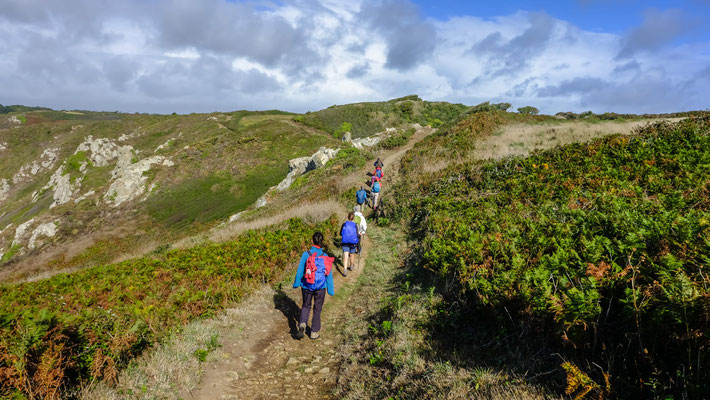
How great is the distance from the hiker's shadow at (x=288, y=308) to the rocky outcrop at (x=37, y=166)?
3337 inches

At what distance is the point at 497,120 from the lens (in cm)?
2827

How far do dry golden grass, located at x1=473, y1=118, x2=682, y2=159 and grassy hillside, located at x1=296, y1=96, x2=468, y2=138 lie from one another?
31.9 metres

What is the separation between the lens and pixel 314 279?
6.88m

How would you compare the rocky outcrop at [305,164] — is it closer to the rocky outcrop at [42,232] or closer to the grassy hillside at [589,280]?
the rocky outcrop at [42,232]

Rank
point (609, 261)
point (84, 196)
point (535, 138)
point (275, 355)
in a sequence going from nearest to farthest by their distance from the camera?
point (609, 261) < point (275, 355) < point (535, 138) < point (84, 196)

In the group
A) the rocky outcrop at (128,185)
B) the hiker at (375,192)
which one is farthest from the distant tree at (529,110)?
the rocky outcrop at (128,185)

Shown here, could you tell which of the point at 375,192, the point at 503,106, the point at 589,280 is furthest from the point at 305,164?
the point at 589,280

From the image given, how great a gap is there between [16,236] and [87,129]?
53.0 m

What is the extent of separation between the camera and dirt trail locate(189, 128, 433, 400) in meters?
5.54

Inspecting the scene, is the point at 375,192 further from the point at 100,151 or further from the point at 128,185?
the point at 100,151

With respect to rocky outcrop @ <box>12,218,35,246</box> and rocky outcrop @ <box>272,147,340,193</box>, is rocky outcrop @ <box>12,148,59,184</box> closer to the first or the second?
rocky outcrop @ <box>12,218,35,246</box>

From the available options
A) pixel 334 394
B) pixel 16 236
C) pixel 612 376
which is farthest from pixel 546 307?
pixel 16 236

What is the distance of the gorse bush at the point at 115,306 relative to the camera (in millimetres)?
4043

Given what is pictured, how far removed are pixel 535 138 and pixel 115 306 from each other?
20749mm
